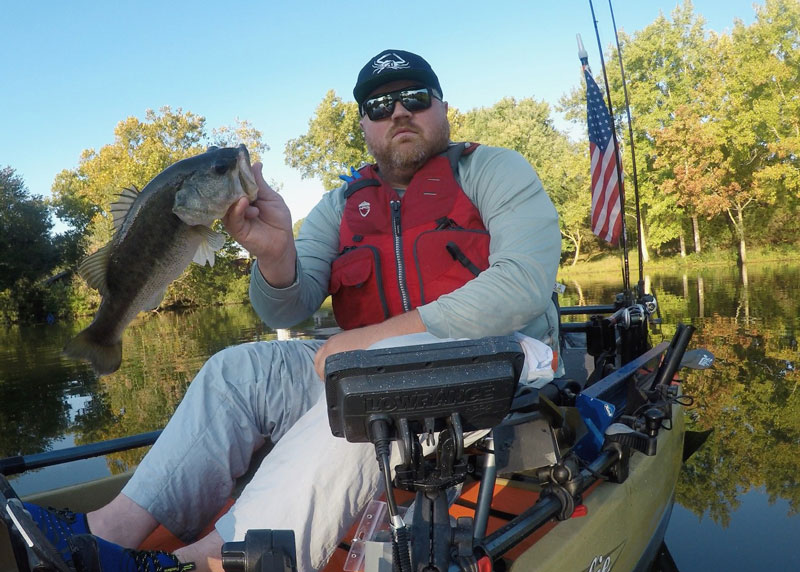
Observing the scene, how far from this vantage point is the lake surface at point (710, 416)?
Result: 3.34m

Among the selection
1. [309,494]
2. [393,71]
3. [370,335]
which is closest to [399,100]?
[393,71]

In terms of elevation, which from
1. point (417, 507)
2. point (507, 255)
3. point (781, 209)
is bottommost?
point (781, 209)

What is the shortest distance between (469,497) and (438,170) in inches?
53.5

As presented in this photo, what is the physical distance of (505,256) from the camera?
84.9 inches

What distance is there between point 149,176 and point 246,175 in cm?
2789

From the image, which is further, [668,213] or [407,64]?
[668,213]

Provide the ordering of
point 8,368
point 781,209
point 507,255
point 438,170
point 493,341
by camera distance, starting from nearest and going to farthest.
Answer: point 493,341, point 507,255, point 438,170, point 8,368, point 781,209

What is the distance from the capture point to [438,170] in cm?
259

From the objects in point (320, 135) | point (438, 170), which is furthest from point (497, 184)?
point (320, 135)

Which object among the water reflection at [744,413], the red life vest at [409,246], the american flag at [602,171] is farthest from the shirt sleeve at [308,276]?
the american flag at [602,171]

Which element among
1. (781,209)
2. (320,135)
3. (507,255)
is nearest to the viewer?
(507,255)

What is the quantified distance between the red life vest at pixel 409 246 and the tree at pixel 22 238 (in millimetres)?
26481

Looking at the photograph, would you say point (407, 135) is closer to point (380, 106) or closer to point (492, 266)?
point (380, 106)

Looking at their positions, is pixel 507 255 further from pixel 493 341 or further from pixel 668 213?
pixel 668 213
